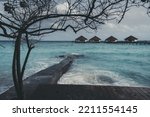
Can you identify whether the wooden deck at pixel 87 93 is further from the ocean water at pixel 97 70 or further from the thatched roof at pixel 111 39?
the thatched roof at pixel 111 39

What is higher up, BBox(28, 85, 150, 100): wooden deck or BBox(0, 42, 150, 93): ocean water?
BBox(28, 85, 150, 100): wooden deck

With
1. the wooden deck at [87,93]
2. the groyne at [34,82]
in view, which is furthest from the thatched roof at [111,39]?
the wooden deck at [87,93]

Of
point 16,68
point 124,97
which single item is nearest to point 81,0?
point 16,68

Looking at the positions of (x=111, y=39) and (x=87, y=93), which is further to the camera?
(x=111, y=39)

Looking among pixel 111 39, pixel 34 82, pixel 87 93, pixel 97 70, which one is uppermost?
pixel 87 93

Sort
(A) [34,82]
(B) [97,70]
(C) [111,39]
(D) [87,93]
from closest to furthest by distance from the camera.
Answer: (D) [87,93] → (A) [34,82] → (B) [97,70] → (C) [111,39]

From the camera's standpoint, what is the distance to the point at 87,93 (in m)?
9.23

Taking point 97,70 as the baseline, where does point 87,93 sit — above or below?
above

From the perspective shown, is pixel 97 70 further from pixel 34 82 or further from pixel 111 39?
pixel 111 39

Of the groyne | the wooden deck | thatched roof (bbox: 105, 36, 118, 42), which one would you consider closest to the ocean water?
the groyne

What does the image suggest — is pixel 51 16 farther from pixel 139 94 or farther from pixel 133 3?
pixel 139 94

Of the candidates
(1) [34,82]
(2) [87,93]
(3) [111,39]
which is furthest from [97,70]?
(3) [111,39]

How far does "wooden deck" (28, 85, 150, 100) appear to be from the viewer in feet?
28.3

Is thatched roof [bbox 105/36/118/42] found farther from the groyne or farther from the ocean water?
the groyne
